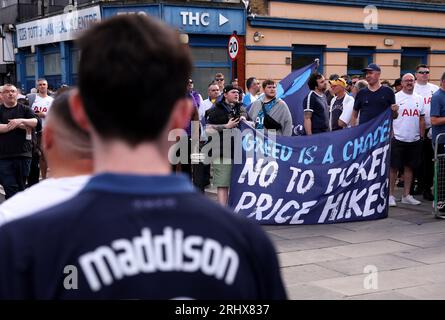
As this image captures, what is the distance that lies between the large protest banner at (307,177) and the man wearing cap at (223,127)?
0.46 feet

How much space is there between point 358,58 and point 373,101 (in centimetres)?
1276

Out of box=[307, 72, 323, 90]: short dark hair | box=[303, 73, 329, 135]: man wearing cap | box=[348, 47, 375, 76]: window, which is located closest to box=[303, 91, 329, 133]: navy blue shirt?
box=[303, 73, 329, 135]: man wearing cap

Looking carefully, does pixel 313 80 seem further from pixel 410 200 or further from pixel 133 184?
pixel 133 184

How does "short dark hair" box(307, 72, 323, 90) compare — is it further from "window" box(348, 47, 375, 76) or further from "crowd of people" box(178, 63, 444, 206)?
"window" box(348, 47, 375, 76)

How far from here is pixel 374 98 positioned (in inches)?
336

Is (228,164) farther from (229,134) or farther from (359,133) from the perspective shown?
(359,133)

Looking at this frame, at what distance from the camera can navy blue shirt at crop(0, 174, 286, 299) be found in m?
1.26

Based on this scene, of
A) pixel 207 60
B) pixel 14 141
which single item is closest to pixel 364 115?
pixel 14 141

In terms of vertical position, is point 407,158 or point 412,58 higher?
point 412,58

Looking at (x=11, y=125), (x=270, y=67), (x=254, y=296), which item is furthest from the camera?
(x=270, y=67)

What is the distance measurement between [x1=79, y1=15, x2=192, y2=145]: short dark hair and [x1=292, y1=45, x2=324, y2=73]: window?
718 inches

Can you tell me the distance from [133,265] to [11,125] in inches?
264

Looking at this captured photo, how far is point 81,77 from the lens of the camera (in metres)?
1.33

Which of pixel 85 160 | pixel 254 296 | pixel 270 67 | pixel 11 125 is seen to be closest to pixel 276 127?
pixel 11 125
